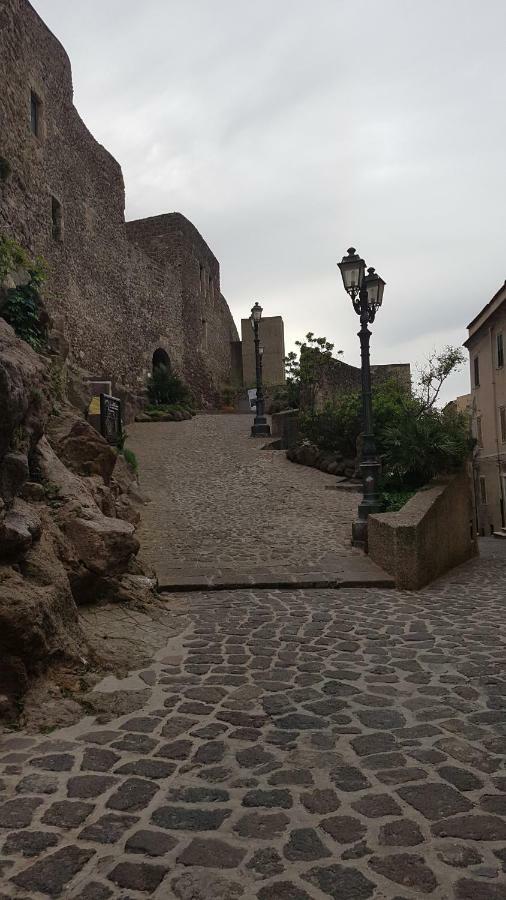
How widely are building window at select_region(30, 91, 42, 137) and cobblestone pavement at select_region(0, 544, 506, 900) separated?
737 inches

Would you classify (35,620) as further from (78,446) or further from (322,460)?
(322,460)

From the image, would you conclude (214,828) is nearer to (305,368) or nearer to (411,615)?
(411,615)

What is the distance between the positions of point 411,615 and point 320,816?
3.84 metres

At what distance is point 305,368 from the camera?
2502 cm

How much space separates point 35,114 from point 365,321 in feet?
47.8

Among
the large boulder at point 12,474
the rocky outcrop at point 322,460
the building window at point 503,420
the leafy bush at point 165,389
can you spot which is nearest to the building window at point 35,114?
the leafy bush at point 165,389

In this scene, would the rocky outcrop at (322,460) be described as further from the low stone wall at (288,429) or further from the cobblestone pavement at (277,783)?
the cobblestone pavement at (277,783)

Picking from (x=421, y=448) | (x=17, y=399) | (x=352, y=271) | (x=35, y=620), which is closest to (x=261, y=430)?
(x=421, y=448)

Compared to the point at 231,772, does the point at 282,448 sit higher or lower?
higher

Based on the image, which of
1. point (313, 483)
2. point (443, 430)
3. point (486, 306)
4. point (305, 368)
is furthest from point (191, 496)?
point (486, 306)

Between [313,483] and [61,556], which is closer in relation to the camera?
[61,556]

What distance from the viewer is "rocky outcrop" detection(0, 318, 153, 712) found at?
3957mm

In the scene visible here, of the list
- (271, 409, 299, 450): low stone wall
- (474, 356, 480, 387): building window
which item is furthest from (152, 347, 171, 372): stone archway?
(474, 356, 480, 387): building window

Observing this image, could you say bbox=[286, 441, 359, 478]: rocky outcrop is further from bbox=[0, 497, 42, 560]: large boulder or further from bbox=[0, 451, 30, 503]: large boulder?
bbox=[0, 497, 42, 560]: large boulder
